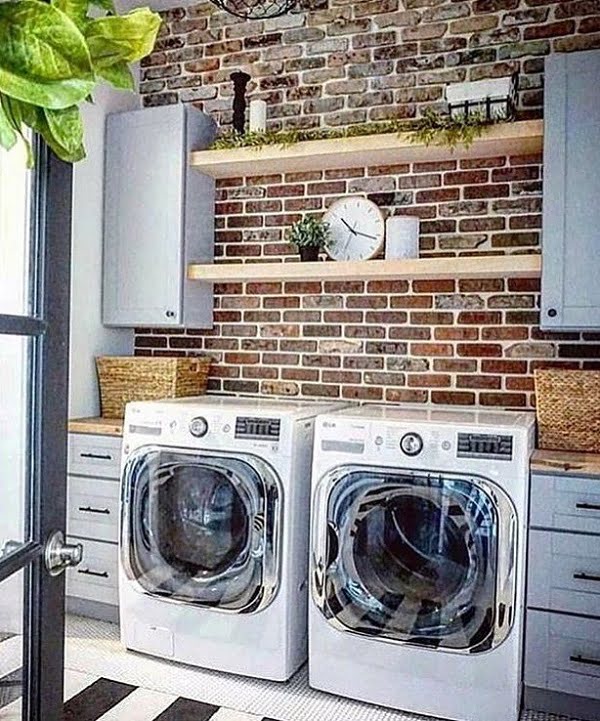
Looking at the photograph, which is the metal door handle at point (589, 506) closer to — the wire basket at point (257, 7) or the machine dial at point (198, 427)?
the machine dial at point (198, 427)

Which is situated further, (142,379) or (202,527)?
(142,379)

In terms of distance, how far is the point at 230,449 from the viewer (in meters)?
2.56

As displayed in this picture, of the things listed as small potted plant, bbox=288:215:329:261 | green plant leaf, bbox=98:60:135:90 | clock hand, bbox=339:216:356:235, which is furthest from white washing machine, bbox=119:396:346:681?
green plant leaf, bbox=98:60:135:90

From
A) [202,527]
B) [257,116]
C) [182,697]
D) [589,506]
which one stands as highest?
[257,116]

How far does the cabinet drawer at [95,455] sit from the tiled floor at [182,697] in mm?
701

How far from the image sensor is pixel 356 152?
9.71 feet

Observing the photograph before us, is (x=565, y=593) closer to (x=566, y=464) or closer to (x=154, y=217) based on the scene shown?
(x=566, y=464)

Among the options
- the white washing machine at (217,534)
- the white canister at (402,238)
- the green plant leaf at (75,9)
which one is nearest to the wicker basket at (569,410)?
the white canister at (402,238)

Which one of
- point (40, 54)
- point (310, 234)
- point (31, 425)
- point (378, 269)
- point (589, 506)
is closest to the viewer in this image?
point (40, 54)

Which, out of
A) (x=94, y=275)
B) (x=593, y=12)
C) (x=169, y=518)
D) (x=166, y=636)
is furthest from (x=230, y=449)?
(x=593, y=12)

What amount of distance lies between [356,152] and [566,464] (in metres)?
1.50

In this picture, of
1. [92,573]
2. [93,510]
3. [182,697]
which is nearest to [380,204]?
[93,510]

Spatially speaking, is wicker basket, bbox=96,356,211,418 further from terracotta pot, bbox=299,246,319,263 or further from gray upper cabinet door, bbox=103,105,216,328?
terracotta pot, bbox=299,246,319,263

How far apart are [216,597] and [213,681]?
30cm
